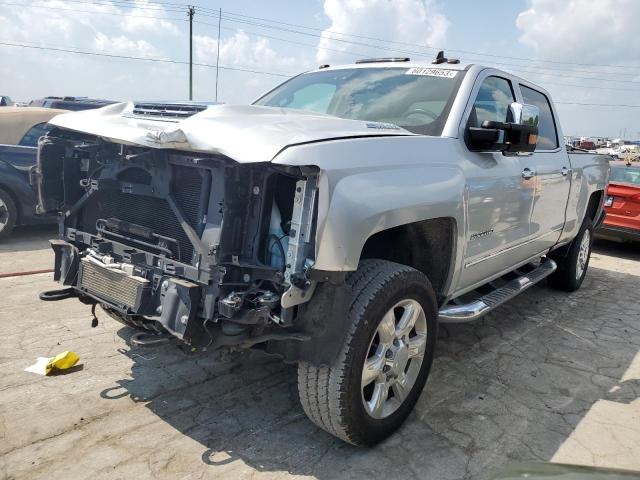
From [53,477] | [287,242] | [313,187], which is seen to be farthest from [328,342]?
[53,477]

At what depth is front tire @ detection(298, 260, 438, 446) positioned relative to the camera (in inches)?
98.3

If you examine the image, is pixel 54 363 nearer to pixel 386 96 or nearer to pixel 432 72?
pixel 386 96

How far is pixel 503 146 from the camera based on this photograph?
3385mm

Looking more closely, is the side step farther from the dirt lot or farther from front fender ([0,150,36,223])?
front fender ([0,150,36,223])

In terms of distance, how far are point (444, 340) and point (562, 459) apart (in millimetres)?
1607

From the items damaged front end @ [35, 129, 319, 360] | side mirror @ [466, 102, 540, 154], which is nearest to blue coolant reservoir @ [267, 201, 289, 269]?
damaged front end @ [35, 129, 319, 360]

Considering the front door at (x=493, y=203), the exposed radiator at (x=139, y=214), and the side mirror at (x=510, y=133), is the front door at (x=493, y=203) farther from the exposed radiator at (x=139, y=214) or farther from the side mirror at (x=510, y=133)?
the exposed radiator at (x=139, y=214)

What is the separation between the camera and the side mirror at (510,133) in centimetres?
324

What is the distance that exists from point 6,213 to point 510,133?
6301mm

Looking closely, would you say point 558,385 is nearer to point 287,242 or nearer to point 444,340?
point 444,340

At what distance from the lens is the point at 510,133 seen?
3350 millimetres

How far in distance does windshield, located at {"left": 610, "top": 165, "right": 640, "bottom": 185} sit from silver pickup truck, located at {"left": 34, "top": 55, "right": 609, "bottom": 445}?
6260 mm

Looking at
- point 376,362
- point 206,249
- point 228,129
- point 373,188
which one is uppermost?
point 228,129

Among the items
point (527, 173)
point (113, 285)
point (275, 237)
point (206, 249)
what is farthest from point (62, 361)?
point (527, 173)
